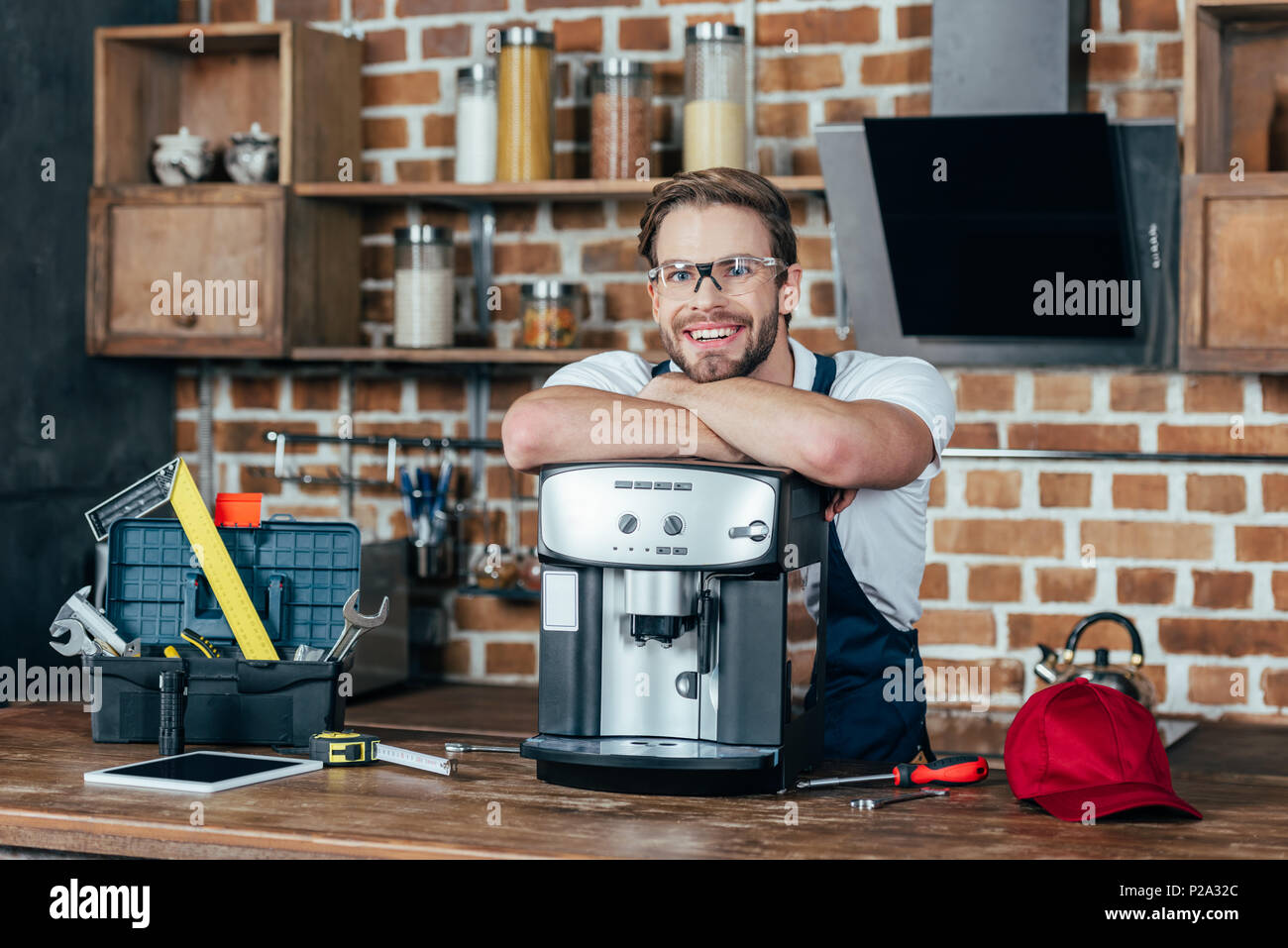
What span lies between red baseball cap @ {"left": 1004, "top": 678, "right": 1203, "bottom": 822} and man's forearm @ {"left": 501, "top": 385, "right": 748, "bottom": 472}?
0.49 metres

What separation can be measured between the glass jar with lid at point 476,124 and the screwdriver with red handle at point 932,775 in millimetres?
1770

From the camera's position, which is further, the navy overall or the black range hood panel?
the black range hood panel

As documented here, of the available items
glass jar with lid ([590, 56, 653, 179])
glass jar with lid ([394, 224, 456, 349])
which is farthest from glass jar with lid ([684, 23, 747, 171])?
glass jar with lid ([394, 224, 456, 349])

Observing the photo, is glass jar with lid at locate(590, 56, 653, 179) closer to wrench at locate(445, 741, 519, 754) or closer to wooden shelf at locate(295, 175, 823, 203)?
wooden shelf at locate(295, 175, 823, 203)

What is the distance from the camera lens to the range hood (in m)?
2.74

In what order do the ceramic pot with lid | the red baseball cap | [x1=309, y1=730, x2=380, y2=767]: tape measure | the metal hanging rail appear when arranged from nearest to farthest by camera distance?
the red baseball cap < [x1=309, y1=730, x2=380, y2=767]: tape measure < the metal hanging rail < the ceramic pot with lid

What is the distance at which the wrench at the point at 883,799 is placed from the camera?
5.19 feet

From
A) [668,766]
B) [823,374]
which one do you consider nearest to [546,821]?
[668,766]

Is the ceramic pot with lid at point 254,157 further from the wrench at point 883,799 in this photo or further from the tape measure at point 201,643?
the wrench at point 883,799

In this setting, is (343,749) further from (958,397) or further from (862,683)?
(958,397)

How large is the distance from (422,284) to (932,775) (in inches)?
70.6

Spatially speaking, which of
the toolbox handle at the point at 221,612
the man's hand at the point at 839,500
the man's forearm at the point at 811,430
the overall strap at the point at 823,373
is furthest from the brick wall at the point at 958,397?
the toolbox handle at the point at 221,612
